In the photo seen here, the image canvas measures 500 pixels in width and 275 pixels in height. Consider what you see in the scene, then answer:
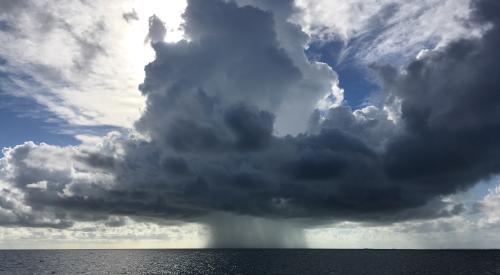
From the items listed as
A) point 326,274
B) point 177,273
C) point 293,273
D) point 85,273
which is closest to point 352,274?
point 326,274

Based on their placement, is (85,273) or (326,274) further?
(85,273)

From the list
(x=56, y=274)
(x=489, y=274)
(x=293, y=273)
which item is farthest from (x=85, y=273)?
(x=489, y=274)

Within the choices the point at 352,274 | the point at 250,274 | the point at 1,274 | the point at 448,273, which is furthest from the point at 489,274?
the point at 1,274

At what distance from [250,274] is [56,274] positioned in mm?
83521

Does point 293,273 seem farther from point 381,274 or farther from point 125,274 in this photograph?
point 125,274

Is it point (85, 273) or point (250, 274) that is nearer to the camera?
point (250, 274)

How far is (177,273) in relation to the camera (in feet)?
578

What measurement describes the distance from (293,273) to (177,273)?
162 feet

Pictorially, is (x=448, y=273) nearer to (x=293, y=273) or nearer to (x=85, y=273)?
(x=293, y=273)

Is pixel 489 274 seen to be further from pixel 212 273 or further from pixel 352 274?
pixel 212 273

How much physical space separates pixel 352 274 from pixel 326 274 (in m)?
10.4

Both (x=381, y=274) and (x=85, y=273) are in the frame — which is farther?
(x=85, y=273)

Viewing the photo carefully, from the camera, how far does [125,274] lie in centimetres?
17362

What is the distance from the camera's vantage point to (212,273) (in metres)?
173
